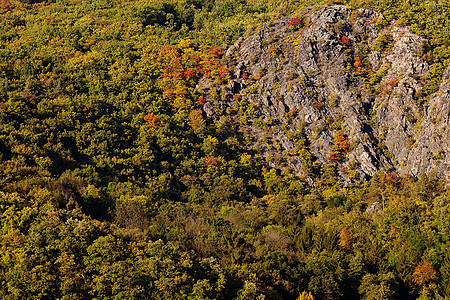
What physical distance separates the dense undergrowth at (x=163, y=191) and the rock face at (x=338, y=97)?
397cm

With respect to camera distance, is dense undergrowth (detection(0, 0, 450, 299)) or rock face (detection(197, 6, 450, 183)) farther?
rock face (detection(197, 6, 450, 183))

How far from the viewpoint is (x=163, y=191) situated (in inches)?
3078

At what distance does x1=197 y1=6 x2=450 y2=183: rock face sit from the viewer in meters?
87.1

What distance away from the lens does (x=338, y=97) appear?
9831cm

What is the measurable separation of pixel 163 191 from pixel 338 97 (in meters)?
46.1

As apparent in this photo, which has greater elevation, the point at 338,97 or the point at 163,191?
the point at 338,97

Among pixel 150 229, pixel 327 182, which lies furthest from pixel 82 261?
pixel 327 182

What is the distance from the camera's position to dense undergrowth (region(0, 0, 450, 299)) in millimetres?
43728

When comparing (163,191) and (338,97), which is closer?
(163,191)

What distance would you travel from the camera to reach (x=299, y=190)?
277ft

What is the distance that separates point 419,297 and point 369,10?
84800 mm

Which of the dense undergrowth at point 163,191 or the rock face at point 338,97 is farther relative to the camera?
the rock face at point 338,97

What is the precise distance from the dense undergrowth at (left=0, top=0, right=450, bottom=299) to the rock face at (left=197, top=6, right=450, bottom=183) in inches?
156

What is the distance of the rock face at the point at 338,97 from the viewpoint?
8706 centimetres
